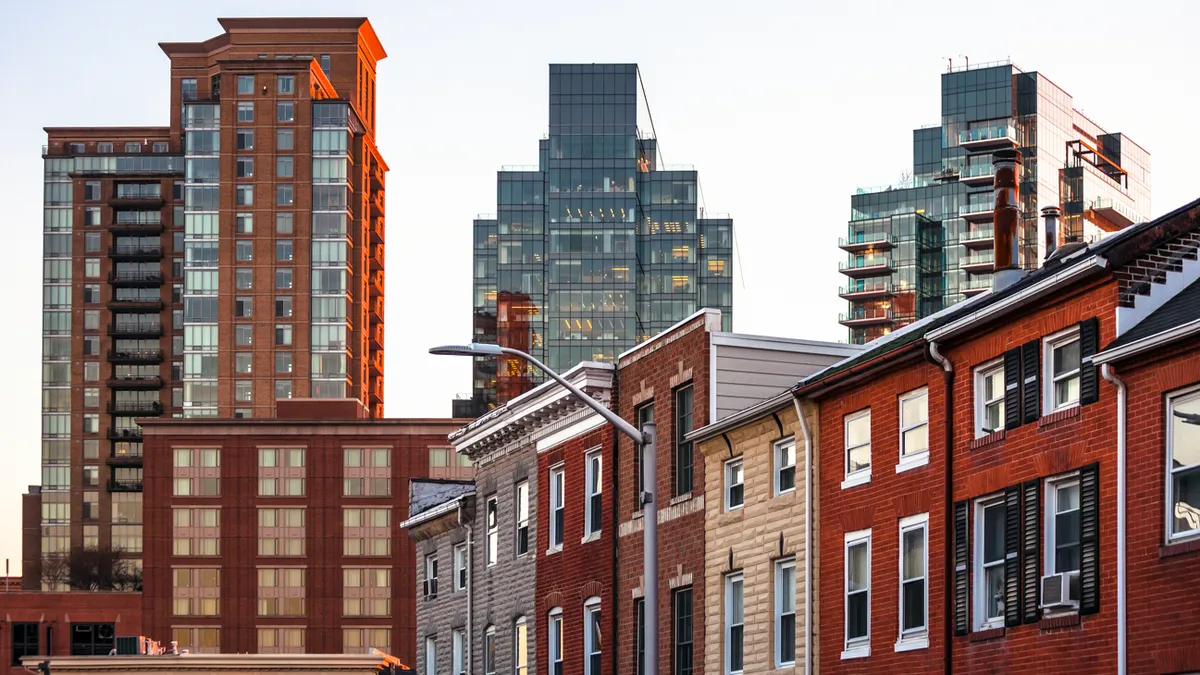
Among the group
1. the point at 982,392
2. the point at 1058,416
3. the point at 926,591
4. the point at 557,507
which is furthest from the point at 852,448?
Result: the point at 557,507

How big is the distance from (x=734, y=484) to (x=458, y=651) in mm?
19998

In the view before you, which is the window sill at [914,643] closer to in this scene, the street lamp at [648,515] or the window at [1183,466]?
the street lamp at [648,515]

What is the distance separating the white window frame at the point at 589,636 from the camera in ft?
154

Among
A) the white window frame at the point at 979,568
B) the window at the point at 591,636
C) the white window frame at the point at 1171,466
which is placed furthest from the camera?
the window at the point at 591,636

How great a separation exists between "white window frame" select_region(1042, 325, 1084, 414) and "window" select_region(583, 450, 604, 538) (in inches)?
757

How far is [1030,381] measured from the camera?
29.5 metres

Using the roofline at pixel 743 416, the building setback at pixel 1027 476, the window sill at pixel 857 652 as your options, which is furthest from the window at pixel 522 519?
the window sill at pixel 857 652

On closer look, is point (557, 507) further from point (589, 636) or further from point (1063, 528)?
point (1063, 528)

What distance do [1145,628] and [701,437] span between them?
15.9 meters

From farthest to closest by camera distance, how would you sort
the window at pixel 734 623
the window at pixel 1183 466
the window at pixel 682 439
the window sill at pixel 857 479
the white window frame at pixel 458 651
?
the white window frame at pixel 458 651, the window at pixel 682 439, the window at pixel 734 623, the window sill at pixel 857 479, the window at pixel 1183 466

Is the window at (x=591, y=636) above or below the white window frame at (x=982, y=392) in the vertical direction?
below

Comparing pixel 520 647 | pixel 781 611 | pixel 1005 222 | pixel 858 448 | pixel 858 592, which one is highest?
pixel 1005 222

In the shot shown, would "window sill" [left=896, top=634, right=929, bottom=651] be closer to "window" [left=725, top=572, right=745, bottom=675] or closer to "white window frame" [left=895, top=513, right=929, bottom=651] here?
"white window frame" [left=895, top=513, right=929, bottom=651]

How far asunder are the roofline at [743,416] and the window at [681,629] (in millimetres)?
3457
